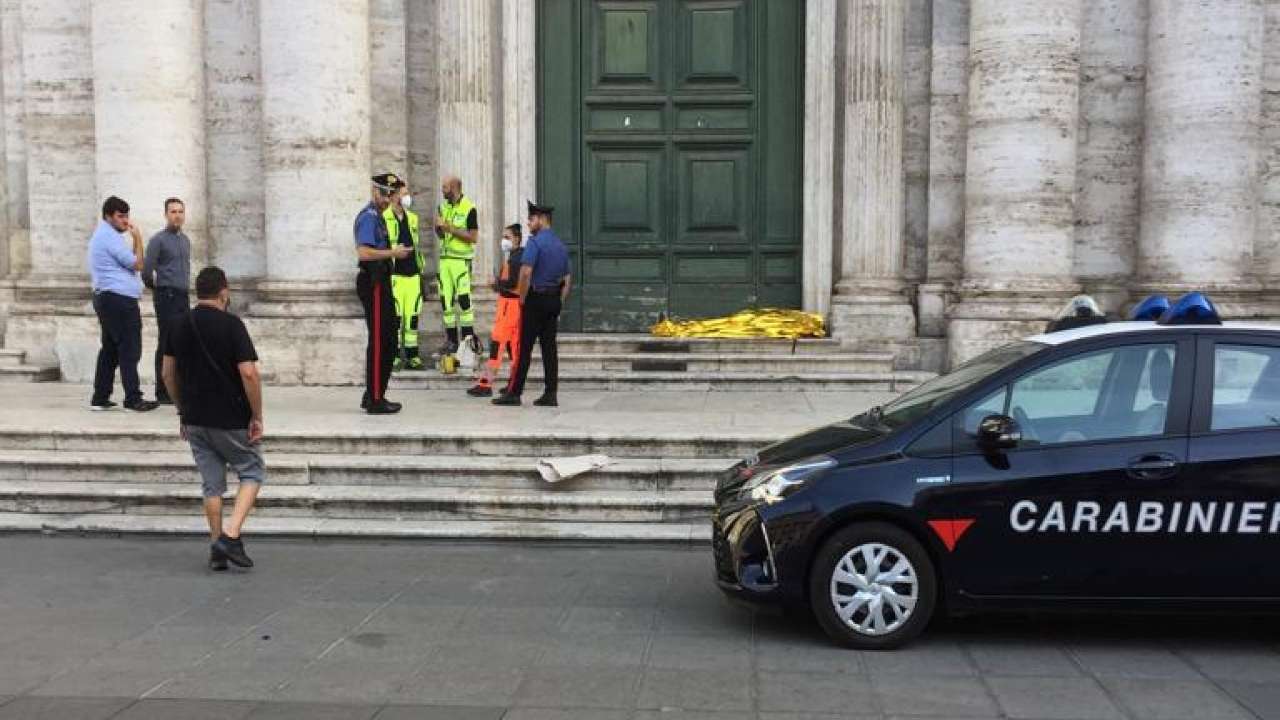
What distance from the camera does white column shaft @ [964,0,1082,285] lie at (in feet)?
38.9

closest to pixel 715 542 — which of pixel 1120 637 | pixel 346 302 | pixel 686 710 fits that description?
pixel 686 710

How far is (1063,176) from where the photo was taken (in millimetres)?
12016

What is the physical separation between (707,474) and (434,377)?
4458 mm

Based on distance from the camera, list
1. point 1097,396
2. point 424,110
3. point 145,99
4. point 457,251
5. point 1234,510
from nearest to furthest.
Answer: point 1234,510 → point 1097,396 → point 457,251 → point 145,99 → point 424,110

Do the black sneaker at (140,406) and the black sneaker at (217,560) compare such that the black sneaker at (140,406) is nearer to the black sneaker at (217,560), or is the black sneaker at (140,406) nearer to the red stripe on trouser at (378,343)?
the red stripe on trouser at (378,343)

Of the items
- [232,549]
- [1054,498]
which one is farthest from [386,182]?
[1054,498]

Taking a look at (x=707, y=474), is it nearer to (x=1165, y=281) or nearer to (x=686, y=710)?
(x=686, y=710)

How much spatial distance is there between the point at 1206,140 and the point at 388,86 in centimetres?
866

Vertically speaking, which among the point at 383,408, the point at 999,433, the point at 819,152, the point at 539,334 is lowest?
the point at 383,408

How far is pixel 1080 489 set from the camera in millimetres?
5477

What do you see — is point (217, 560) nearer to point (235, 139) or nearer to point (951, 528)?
point (951, 528)

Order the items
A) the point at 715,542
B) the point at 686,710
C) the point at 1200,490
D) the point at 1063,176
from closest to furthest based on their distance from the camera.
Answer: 1. the point at 686,710
2. the point at 1200,490
3. the point at 715,542
4. the point at 1063,176

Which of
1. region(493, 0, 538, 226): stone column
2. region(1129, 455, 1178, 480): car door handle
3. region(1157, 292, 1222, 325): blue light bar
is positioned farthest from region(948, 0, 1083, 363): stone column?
region(1129, 455, 1178, 480): car door handle

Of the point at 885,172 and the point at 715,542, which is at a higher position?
the point at 885,172
